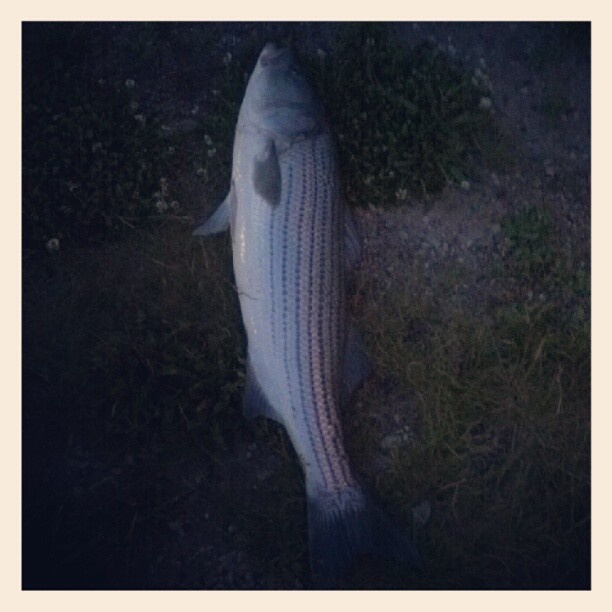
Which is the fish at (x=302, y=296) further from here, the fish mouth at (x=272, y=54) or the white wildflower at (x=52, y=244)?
the white wildflower at (x=52, y=244)

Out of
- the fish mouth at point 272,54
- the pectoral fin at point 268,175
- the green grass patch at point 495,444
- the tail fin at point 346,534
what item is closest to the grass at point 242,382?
the green grass patch at point 495,444

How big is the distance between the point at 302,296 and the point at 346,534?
1382mm

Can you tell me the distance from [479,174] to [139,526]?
313 cm

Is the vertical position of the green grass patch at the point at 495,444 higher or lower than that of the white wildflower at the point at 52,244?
lower

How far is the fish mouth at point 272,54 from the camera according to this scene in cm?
320

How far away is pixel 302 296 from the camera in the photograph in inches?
118

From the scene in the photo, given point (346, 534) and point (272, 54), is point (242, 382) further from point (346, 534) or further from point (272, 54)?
point (272, 54)

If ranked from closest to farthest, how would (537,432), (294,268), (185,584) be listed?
(294,268) < (185,584) < (537,432)

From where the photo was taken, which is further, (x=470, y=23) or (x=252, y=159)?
(x=470, y=23)

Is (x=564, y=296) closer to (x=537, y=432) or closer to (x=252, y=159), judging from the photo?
(x=537, y=432)

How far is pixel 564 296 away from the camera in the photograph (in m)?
3.63

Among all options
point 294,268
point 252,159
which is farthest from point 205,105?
point 294,268

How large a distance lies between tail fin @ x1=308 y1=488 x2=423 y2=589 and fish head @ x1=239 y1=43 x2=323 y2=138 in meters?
2.10

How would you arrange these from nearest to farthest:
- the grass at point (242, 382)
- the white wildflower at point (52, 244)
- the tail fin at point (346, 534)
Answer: the tail fin at point (346, 534)
the grass at point (242, 382)
the white wildflower at point (52, 244)
